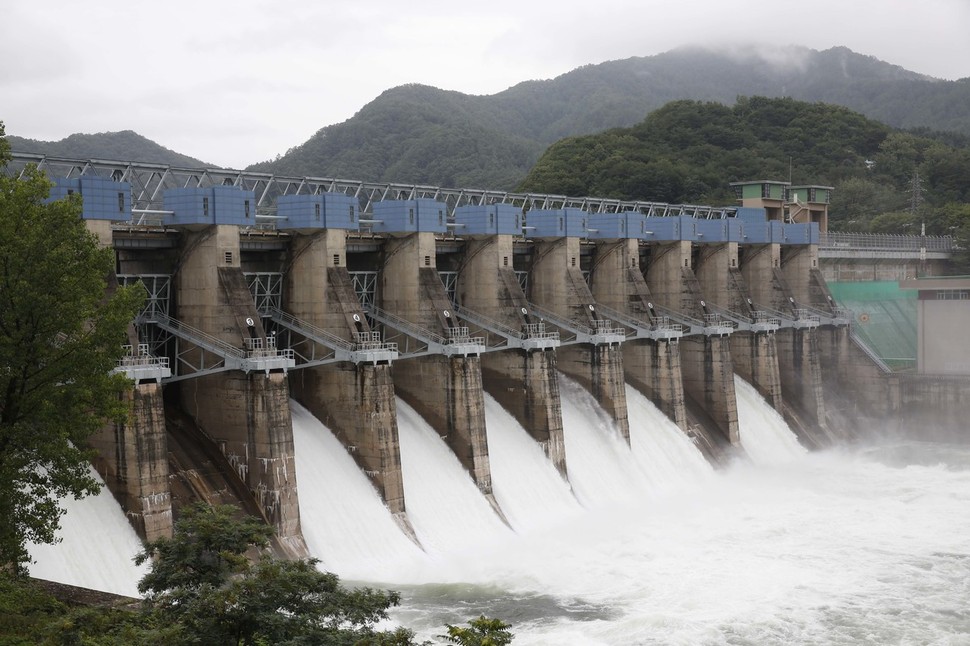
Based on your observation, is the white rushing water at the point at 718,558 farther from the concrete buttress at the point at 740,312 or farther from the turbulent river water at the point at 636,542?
the concrete buttress at the point at 740,312

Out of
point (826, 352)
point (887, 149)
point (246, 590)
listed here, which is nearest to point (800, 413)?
point (826, 352)

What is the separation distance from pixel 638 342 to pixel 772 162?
→ 7070 centimetres

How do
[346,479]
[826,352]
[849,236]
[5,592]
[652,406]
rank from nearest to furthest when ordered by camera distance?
A: [5,592]
[346,479]
[652,406]
[826,352]
[849,236]

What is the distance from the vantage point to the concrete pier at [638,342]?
54.7m

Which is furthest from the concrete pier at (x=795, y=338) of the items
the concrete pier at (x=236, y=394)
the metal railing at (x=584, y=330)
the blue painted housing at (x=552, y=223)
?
the concrete pier at (x=236, y=394)

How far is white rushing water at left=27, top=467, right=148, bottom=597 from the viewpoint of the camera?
27594mm

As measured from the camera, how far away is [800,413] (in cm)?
6481

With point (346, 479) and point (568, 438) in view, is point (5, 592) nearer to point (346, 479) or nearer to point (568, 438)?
point (346, 479)

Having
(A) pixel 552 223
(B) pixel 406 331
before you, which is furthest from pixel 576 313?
(B) pixel 406 331

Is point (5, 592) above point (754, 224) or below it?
below

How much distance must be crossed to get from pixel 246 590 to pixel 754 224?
5438 cm

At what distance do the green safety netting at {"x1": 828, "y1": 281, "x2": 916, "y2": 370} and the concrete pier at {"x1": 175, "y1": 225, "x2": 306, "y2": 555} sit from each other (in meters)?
47.6

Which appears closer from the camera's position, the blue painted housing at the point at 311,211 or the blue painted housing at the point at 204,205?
the blue painted housing at the point at 204,205

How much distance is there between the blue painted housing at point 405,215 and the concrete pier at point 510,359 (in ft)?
17.5
